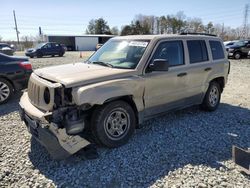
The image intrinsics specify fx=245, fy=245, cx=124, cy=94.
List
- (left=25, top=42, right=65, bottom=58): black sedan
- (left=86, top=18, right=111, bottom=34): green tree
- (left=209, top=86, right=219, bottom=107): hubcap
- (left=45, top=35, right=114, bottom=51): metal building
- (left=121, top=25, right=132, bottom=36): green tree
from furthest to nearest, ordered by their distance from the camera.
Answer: (left=86, top=18, right=111, bottom=34): green tree
(left=121, top=25, right=132, bottom=36): green tree
(left=45, top=35, right=114, bottom=51): metal building
(left=25, top=42, right=65, bottom=58): black sedan
(left=209, top=86, right=219, bottom=107): hubcap

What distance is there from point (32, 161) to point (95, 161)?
0.98 m

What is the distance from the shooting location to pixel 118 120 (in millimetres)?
4113

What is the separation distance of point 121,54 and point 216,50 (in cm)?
273

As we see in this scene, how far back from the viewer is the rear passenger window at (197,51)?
17.4 feet

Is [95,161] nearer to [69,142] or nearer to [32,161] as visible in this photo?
[69,142]

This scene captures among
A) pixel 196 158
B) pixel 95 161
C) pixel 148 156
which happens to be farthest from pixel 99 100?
pixel 196 158

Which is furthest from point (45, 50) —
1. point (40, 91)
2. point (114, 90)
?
point (114, 90)

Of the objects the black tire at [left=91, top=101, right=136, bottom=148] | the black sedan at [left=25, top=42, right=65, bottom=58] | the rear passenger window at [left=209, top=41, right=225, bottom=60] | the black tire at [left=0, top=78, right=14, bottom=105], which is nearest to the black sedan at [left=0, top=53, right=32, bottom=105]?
the black tire at [left=0, top=78, right=14, bottom=105]

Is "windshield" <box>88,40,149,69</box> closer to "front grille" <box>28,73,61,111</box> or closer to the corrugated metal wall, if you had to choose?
"front grille" <box>28,73,61,111</box>

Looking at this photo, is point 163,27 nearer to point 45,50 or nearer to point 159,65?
point 45,50

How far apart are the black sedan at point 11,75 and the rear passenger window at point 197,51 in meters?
4.67

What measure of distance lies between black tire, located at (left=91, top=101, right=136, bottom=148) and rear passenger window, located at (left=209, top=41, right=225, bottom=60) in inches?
116

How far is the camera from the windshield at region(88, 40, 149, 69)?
4422 millimetres

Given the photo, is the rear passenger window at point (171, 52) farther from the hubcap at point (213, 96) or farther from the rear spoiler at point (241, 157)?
the rear spoiler at point (241, 157)
